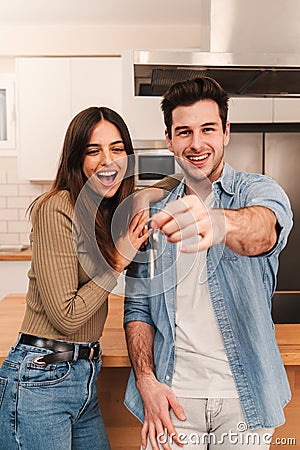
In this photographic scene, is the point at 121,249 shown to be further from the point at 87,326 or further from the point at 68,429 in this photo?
the point at 68,429

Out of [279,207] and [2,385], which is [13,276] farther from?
[279,207]

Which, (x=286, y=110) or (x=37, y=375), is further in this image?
(x=286, y=110)

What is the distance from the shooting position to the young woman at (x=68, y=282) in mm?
1430

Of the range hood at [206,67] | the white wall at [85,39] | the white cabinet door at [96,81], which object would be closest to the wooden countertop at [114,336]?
the range hood at [206,67]

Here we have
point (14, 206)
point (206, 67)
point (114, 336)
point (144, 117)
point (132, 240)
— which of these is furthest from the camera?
point (14, 206)

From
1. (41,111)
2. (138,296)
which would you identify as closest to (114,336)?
(138,296)

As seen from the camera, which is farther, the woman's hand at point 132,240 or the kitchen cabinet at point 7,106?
the kitchen cabinet at point 7,106

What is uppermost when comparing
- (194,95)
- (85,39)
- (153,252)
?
(85,39)

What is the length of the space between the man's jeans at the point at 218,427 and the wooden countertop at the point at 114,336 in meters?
0.31

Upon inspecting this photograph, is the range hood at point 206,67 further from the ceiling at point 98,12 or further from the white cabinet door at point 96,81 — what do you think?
the white cabinet door at point 96,81

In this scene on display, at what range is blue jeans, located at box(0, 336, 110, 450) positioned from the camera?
1.47 meters

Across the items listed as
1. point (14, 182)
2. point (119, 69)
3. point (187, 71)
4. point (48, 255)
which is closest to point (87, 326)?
point (48, 255)

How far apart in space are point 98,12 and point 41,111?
0.74 meters

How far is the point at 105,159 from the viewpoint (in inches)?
57.2
